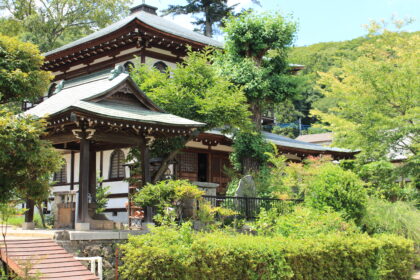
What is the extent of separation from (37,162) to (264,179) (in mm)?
13313

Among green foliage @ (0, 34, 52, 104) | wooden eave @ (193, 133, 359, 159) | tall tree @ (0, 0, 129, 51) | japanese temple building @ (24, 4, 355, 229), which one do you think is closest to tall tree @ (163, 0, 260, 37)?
tall tree @ (0, 0, 129, 51)

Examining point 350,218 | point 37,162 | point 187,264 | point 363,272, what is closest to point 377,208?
point 350,218

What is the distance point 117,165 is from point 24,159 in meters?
13.2

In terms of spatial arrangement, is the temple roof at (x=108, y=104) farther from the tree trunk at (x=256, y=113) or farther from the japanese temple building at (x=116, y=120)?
the tree trunk at (x=256, y=113)

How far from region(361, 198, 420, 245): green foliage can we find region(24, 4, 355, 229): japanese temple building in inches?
261

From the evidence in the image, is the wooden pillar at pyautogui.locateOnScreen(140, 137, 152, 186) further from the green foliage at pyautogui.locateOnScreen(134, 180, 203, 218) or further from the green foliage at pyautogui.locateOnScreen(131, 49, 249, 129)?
the green foliage at pyautogui.locateOnScreen(131, 49, 249, 129)

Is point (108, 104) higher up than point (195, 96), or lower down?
lower down

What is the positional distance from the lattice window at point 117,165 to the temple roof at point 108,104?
6.12 meters

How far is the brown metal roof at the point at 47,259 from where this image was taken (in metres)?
9.32

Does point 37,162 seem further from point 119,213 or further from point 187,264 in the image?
point 119,213

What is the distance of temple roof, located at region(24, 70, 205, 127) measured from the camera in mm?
12023

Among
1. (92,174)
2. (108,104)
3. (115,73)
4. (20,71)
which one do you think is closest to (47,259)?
(20,71)

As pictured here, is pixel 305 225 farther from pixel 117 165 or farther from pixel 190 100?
pixel 117 165

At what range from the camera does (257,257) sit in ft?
32.9
